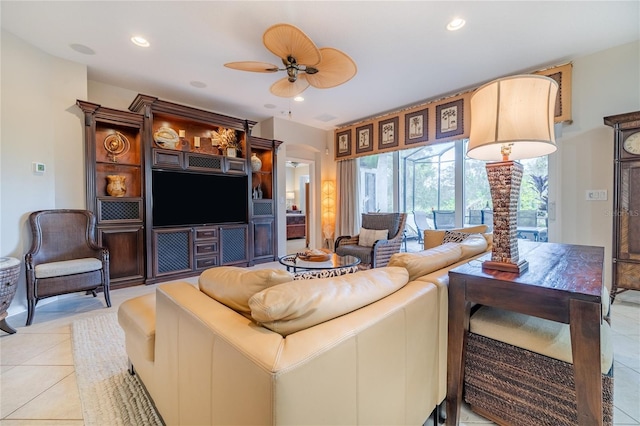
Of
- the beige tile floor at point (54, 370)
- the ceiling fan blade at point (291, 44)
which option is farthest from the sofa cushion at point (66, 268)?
the ceiling fan blade at point (291, 44)

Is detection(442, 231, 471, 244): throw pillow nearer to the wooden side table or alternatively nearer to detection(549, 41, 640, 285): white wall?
detection(549, 41, 640, 285): white wall

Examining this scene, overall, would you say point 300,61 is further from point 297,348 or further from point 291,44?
point 297,348

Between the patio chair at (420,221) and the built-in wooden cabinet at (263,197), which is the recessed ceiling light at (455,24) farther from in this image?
the built-in wooden cabinet at (263,197)

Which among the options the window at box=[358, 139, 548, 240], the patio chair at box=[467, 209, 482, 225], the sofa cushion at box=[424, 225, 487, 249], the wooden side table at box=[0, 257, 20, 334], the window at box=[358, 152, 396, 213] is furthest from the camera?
the window at box=[358, 152, 396, 213]

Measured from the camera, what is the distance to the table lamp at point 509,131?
120 cm

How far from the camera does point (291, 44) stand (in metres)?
2.19

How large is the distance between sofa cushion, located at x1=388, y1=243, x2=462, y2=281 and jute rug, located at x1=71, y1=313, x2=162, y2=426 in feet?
4.82

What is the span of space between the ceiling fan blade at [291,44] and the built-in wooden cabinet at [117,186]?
2.52 metres

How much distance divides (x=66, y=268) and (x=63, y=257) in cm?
51

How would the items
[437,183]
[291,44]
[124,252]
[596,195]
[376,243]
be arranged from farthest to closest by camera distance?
[437,183] < [376,243] < [124,252] < [596,195] < [291,44]

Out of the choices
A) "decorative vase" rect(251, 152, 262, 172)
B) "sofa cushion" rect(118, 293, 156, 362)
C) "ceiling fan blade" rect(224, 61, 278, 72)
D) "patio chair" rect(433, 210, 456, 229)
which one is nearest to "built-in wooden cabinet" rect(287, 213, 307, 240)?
"decorative vase" rect(251, 152, 262, 172)

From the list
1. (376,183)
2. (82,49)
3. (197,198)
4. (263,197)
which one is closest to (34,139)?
(82,49)

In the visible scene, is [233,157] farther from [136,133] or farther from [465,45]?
[465,45]

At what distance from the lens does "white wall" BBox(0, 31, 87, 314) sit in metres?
2.66
